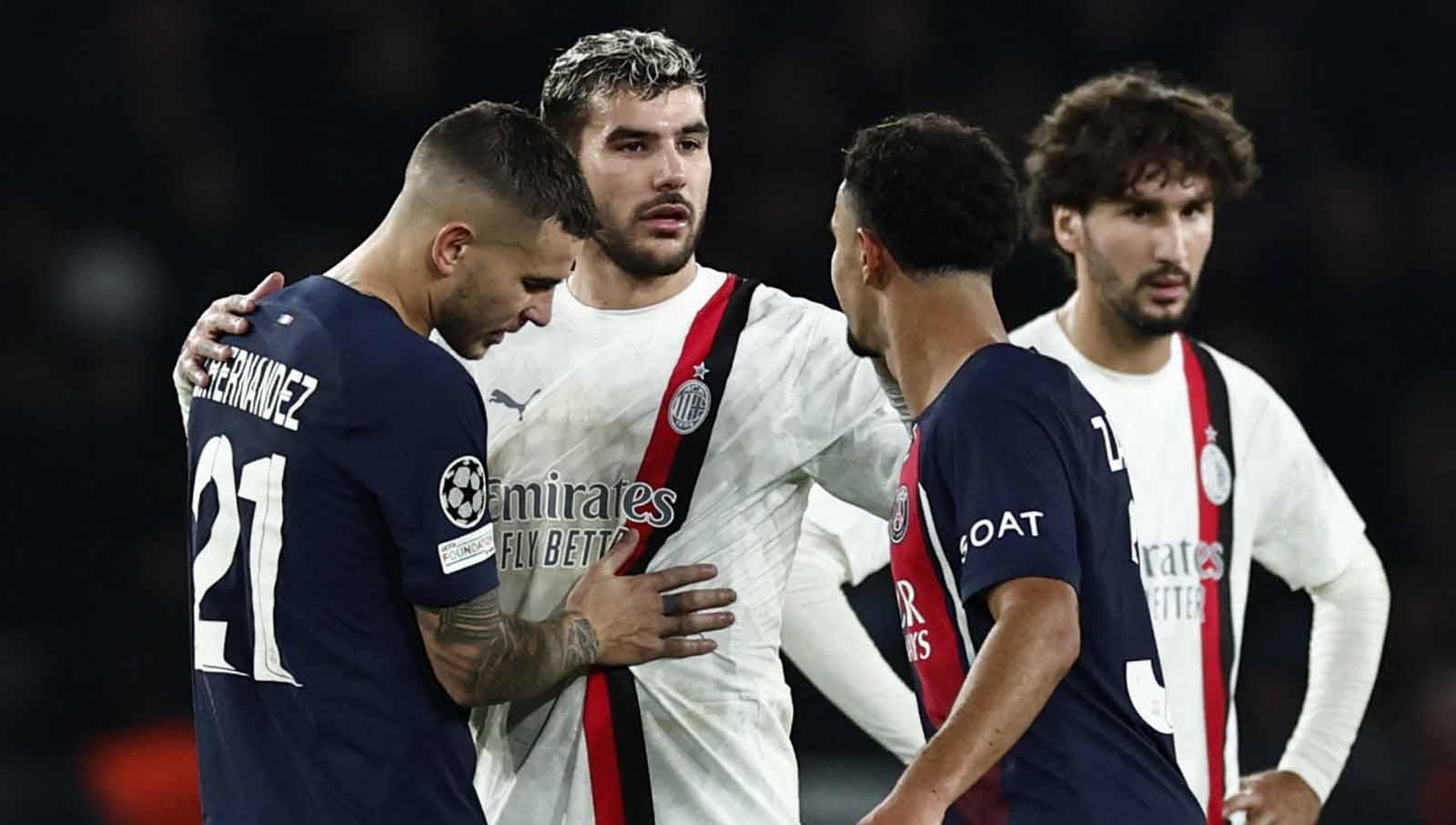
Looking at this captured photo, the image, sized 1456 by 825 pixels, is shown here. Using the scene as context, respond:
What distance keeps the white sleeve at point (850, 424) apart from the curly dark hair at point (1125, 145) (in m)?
1.31

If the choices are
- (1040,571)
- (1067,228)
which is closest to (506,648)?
(1040,571)

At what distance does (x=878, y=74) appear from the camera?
9500 millimetres

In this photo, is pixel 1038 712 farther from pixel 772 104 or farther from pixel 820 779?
pixel 772 104

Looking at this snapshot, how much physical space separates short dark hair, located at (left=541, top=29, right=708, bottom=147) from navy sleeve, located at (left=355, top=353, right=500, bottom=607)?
1043 mm

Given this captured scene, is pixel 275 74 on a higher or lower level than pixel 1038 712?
higher

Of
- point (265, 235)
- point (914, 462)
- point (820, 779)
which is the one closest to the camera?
point (914, 462)

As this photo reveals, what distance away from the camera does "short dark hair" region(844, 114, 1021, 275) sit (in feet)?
10.4

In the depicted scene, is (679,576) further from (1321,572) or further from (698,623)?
(1321,572)

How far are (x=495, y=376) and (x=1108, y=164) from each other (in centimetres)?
186

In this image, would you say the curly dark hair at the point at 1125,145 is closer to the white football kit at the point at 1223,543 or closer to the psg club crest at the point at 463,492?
the white football kit at the point at 1223,543

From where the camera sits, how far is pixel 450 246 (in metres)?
3.24

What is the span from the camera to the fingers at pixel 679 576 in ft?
11.9

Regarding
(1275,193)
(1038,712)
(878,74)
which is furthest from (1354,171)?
(1038,712)

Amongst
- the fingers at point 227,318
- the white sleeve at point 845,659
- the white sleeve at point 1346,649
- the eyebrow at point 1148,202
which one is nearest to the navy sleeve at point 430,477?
the fingers at point 227,318
